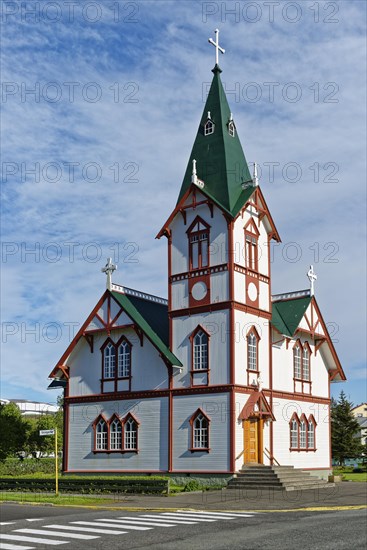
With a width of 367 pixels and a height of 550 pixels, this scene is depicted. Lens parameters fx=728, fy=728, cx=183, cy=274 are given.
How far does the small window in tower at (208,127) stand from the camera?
39219mm

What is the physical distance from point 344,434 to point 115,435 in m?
33.0

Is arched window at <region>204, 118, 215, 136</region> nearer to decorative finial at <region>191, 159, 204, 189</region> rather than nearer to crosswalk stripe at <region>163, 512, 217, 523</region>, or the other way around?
decorative finial at <region>191, 159, 204, 189</region>

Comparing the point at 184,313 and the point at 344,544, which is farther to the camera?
the point at 184,313

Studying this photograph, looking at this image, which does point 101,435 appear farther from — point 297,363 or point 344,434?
point 344,434

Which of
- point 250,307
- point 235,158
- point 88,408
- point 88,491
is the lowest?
point 88,491

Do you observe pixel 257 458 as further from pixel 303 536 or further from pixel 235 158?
pixel 303 536

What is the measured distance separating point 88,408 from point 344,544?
2767 cm

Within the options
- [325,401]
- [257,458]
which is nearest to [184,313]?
[257,458]

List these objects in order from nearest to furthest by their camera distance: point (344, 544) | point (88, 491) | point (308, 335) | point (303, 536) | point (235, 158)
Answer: point (344, 544), point (303, 536), point (88, 491), point (235, 158), point (308, 335)

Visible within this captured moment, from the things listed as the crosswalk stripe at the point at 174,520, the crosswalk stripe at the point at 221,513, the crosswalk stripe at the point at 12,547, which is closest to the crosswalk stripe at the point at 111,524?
the crosswalk stripe at the point at 174,520

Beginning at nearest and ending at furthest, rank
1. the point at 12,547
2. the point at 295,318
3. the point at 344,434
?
the point at 12,547, the point at 295,318, the point at 344,434

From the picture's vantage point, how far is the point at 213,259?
3622 centimetres

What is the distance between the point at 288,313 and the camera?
41.3m

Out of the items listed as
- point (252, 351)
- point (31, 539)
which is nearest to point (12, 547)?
point (31, 539)
